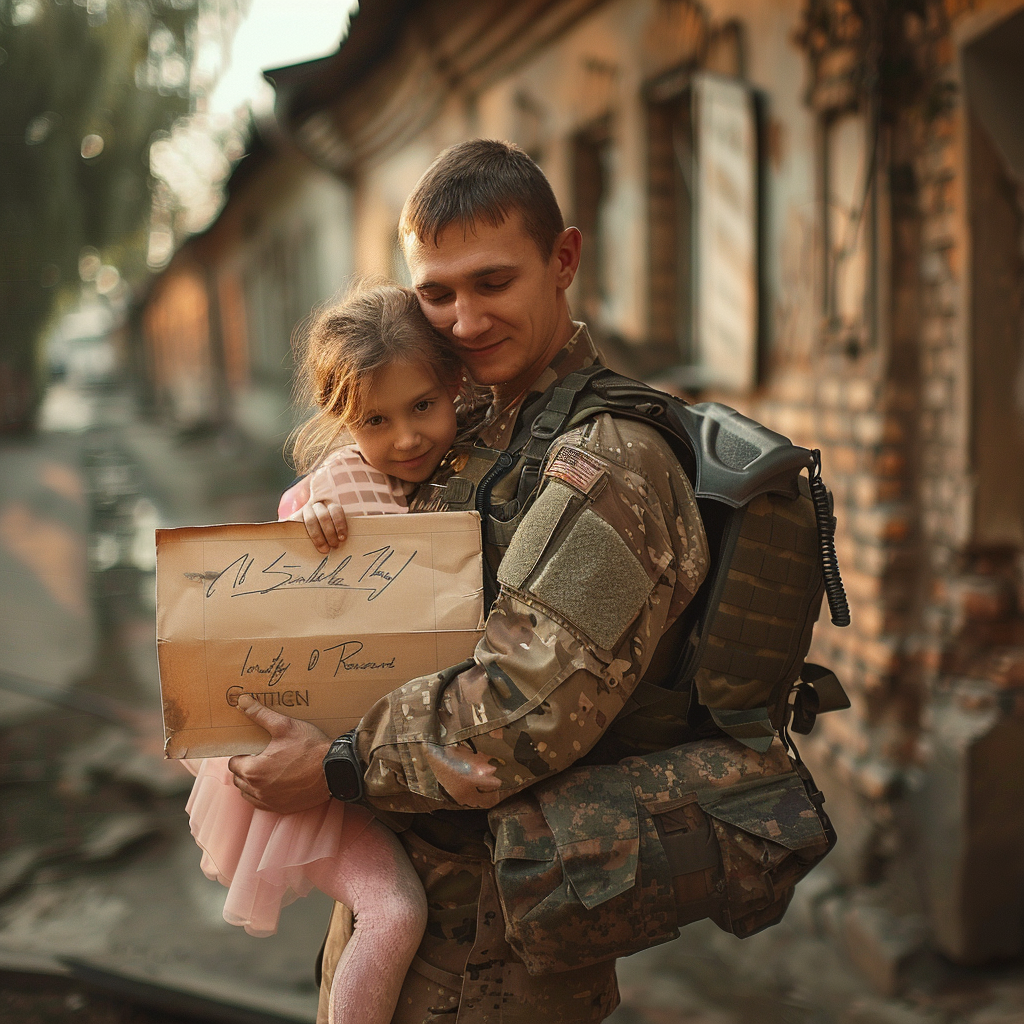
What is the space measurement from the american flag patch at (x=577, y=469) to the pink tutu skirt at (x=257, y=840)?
2.14 ft

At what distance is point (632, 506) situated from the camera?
4.36 ft

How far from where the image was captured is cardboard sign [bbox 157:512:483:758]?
1.44 m

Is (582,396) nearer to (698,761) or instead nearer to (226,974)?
(698,761)

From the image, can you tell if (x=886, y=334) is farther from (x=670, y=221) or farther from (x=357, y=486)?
(x=357, y=486)

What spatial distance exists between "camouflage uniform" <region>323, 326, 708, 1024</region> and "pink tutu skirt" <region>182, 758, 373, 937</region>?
151mm

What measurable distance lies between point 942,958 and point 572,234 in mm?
2798

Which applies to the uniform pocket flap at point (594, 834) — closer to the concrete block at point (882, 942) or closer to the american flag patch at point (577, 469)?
the american flag patch at point (577, 469)

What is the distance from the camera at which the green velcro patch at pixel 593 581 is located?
1281 millimetres

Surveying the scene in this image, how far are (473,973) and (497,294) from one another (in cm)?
108

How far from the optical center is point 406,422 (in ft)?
5.36

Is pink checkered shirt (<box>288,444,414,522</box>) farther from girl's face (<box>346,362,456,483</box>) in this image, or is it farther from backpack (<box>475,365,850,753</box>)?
backpack (<box>475,365,850,753</box>)

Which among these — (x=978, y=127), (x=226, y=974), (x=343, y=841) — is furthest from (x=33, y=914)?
(x=978, y=127)

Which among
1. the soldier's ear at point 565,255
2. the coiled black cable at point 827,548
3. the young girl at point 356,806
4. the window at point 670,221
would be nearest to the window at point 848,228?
the window at point 670,221

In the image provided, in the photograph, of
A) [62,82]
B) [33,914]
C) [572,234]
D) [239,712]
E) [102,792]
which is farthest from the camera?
[62,82]
